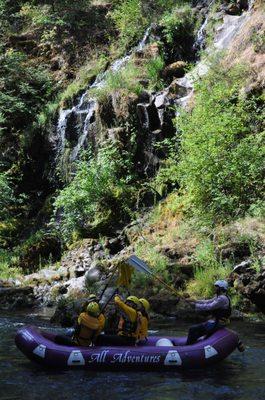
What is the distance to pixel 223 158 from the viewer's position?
11.7m

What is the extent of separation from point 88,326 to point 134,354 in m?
0.68

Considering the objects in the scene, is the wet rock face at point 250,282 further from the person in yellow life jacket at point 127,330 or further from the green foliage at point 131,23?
the green foliage at point 131,23

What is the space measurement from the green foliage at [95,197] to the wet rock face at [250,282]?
499 centimetres

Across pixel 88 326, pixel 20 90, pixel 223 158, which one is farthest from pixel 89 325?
pixel 20 90

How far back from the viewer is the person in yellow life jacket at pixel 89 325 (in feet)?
22.3

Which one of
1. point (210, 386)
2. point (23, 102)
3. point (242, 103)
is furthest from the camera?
point (23, 102)

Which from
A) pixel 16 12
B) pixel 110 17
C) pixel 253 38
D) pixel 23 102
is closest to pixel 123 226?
pixel 253 38

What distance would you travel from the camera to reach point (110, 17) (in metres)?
22.1

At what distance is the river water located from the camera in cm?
552

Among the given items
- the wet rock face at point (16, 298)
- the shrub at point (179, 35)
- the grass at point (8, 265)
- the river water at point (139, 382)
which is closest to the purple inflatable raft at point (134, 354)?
the river water at point (139, 382)

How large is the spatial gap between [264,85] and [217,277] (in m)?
5.50

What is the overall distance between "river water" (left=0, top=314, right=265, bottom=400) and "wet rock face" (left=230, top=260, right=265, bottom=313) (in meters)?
1.78

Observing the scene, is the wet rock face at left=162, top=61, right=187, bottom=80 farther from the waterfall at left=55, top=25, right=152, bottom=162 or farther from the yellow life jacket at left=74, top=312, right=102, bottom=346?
Answer: the yellow life jacket at left=74, top=312, right=102, bottom=346

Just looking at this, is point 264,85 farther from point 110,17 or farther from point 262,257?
point 110,17
